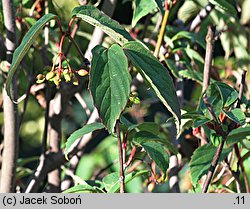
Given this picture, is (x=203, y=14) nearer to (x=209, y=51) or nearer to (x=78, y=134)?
(x=209, y=51)

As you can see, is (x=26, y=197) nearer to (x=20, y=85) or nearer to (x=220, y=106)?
(x=220, y=106)

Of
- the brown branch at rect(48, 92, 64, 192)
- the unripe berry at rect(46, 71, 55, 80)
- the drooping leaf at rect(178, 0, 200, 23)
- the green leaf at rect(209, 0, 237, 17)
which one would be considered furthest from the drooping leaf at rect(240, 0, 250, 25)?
Answer: the unripe berry at rect(46, 71, 55, 80)

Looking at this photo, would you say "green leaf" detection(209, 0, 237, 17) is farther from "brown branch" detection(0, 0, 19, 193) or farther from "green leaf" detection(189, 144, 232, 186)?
"brown branch" detection(0, 0, 19, 193)

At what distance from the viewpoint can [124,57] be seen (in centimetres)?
83

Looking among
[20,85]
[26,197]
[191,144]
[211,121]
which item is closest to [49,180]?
[20,85]

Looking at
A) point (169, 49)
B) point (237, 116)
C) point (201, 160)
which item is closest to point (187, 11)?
point (169, 49)

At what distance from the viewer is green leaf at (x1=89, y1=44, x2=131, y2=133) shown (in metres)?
0.83

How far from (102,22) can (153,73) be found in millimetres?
104

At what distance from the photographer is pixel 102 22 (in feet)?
2.74

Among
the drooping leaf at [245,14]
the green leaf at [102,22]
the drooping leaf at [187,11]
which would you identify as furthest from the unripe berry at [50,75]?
the drooping leaf at [245,14]

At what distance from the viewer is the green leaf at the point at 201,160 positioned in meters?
1.12

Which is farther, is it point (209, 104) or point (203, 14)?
point (203, 14)

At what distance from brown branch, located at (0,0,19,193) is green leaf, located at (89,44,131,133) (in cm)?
33

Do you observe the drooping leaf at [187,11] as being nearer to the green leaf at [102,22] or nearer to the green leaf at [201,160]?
the green leaf at [201,160]
